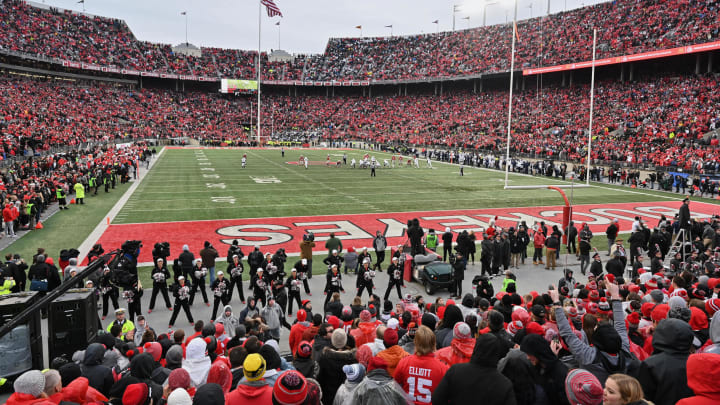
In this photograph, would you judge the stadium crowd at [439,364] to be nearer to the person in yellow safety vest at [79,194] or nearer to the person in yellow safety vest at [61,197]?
the person in yellow safety vest at [61,197]

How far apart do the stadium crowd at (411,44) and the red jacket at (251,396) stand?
48544mm

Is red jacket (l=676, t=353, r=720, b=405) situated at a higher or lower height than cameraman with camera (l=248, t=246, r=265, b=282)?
higher

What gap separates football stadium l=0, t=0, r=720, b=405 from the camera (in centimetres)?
417

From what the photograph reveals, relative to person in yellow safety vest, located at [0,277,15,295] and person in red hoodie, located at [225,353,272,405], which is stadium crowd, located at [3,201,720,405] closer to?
person in red hoodie, located at [225,353,272,405]

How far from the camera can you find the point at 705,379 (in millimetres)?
3020

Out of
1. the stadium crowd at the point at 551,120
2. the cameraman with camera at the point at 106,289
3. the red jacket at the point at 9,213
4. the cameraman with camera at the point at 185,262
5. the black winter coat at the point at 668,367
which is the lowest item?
the cameraman with camera at the point at 106,289

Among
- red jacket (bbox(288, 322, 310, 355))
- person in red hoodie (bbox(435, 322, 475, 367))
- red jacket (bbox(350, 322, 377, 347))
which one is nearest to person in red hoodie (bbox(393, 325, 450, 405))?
person in red hoodie (bbox(435, 322, 475, 367))

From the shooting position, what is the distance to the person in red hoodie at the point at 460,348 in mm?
4555

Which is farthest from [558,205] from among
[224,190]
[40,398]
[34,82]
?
[34,82]

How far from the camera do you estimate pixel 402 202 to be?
24.6 m

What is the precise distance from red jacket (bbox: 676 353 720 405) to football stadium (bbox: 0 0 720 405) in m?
0.02

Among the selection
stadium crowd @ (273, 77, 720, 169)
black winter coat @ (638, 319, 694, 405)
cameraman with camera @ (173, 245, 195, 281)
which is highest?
stadium crowd @ (273, 77, 720, 169)

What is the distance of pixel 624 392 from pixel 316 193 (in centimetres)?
2433

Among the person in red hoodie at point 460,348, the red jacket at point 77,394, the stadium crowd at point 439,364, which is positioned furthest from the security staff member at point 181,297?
the person in red hoodie at point 460,348
